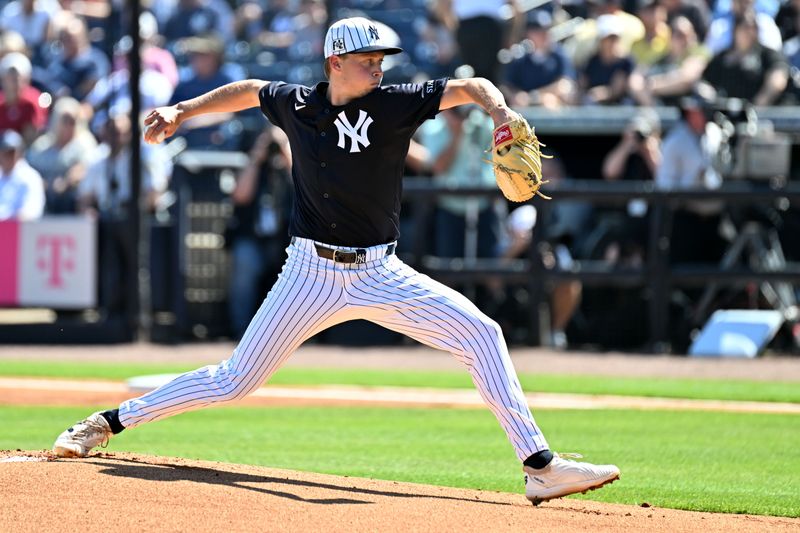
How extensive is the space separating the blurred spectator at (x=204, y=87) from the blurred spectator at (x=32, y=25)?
2775 millimetres

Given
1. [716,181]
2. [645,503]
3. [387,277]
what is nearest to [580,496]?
[645,503]

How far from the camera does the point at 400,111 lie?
554cm

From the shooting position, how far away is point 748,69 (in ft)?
43.5

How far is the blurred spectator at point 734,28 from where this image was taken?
13227mm

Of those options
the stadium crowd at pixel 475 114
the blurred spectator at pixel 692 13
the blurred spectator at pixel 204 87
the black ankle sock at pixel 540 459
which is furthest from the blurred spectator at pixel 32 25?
the black ankle sock at pixel 540 459

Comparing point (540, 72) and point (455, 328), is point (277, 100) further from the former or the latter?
point (540, 72)

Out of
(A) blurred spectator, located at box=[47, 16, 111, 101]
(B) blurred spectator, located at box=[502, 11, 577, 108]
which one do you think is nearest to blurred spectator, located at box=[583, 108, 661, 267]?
(B) blurred spectator, located at box=[502, 11, 577, 108]

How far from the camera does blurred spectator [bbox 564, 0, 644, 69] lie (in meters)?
14.5

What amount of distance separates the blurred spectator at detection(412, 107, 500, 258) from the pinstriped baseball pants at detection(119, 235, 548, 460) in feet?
26.0

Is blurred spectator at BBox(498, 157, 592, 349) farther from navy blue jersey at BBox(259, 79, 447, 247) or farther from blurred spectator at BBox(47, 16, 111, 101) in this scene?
navy blue jersey at BBox(259, 79, 447, 247)

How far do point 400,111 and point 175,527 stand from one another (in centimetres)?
195

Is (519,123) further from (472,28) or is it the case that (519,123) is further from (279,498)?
(472,28)

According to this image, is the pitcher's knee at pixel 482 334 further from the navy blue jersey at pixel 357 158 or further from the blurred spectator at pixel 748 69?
the blurred spectator at pixel 748 69

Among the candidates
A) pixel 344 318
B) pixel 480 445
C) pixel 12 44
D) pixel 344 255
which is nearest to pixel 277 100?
pixel 344 255
